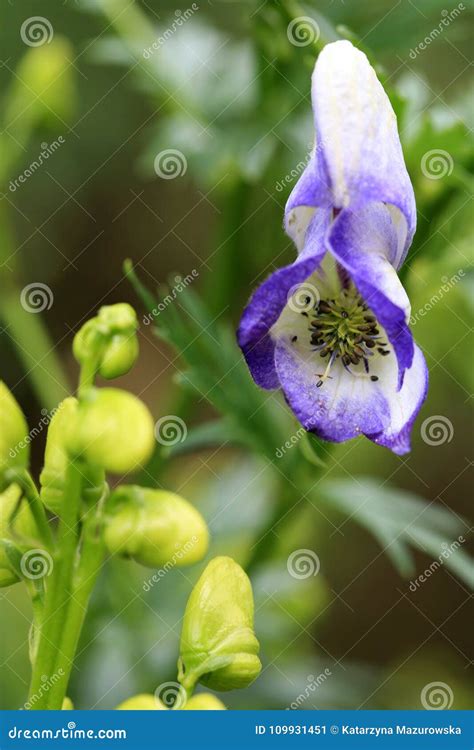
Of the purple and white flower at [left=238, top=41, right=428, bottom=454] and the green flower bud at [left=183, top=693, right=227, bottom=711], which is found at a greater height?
the purple and white flower at [left=238, top=41, right=428, bottom=454]

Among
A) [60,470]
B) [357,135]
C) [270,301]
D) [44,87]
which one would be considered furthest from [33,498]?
[44,87]

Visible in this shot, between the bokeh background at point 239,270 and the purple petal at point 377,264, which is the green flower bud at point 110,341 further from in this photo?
the bokeh background at point 239,270

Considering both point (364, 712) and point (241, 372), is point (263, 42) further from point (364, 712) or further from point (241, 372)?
point (364, 712)

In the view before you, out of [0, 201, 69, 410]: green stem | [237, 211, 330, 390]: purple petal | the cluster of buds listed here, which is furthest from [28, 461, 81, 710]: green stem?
[0, 201, 69, 410]: green stem

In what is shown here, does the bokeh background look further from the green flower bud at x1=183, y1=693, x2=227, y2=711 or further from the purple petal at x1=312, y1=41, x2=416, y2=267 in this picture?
the green flower bud at x1=183, y1=693, x2=227, y2=711

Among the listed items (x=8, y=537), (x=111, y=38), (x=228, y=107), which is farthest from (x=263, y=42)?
(x=8, y=537)

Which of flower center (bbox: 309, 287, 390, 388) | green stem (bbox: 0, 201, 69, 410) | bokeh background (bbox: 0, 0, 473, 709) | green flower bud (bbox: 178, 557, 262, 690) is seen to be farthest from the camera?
green stem (bbox: 0, 201, 69, 410)
